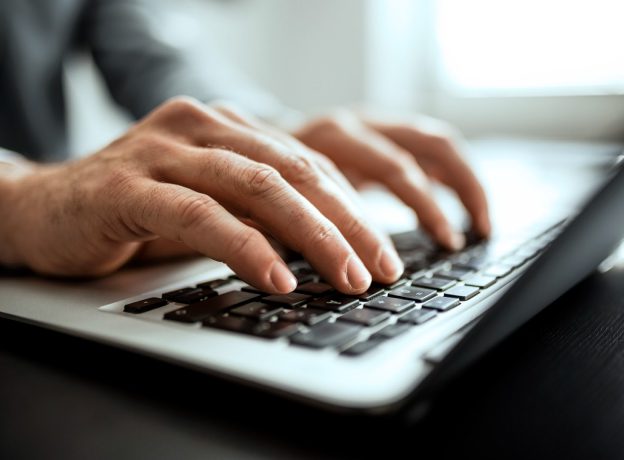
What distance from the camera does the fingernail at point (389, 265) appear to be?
15.4 inches

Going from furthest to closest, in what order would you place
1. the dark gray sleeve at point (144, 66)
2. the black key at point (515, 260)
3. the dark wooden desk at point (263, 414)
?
1. the dark gray sleeve at point (144, 66)
2. the black key at point (515, 260)
3. the dark wooden desk at point (263, 414)

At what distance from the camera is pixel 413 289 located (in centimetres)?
37

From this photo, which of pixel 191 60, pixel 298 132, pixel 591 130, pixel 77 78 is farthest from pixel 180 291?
pixel 591 130

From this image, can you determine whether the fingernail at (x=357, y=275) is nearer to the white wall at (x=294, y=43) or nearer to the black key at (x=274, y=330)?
the black key at (x=274, y=330)

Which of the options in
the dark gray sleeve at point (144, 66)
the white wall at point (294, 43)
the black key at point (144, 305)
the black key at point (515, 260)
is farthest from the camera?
the white wall at point (294, 43)

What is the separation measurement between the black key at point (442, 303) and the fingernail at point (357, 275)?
0.04m

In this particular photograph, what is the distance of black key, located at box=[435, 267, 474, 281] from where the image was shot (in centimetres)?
41

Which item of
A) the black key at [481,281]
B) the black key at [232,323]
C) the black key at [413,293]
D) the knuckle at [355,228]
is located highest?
the knuckle at [355,228]

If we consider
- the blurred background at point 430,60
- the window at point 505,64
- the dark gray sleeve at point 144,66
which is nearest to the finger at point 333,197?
the dark gray sleeve at point 144,66

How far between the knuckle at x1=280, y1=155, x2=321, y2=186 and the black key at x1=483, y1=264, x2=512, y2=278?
139mm

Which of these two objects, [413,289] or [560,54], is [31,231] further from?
[560,54]

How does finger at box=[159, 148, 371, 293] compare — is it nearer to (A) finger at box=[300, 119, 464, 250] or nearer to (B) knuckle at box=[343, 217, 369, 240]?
(B) knuckle at box=[343, 217, 369, 240]

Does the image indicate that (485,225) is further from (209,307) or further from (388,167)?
(209,307)

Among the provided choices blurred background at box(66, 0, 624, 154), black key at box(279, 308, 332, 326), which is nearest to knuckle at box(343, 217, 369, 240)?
black key at box(279, 308, 332, 326)
